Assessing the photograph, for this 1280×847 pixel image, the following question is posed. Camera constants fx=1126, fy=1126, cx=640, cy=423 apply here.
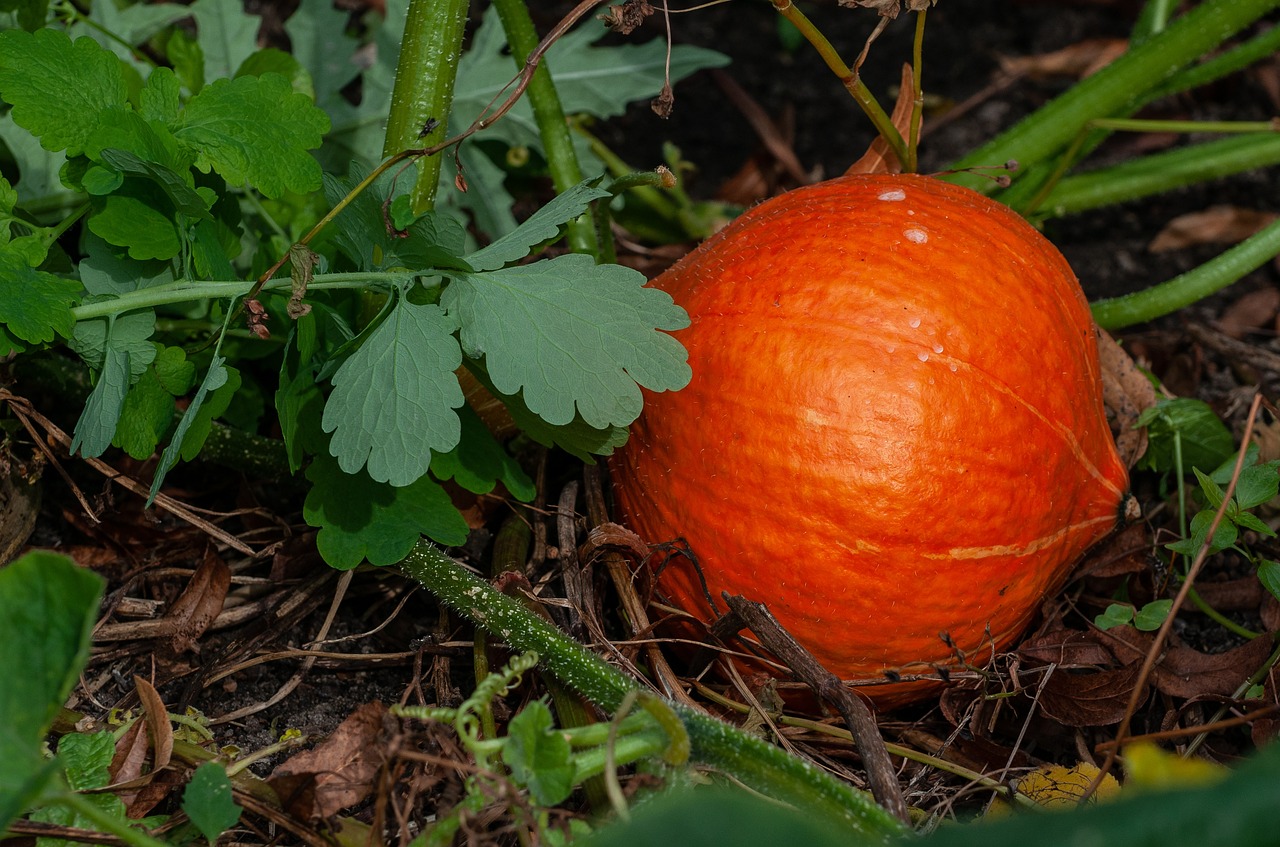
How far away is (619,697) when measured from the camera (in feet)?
5.21

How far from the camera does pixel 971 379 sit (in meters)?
1.71

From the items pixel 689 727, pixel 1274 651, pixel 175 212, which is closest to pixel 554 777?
pixel 689 727

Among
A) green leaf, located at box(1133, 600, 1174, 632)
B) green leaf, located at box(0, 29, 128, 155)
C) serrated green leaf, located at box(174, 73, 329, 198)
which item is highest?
green leaf, located at box(0, 29, 128, 155)

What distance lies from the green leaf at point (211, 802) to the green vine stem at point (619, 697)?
0.47 m

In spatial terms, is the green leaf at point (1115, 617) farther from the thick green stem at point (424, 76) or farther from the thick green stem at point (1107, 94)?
the thick green stem at point (424, 76)

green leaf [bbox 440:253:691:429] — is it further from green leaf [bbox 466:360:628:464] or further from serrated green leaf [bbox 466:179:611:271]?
green leaf [bbox 466:360:628:464]

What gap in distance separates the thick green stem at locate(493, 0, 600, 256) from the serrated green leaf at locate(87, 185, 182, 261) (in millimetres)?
758

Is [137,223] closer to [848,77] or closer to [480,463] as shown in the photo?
[480,463]

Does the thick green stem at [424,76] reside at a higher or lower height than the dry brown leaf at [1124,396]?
higher

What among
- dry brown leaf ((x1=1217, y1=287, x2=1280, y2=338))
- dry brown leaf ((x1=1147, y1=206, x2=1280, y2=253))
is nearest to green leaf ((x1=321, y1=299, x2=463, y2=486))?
dry brown leaf ((x1=1217, y1=287, x2=1280, y2=338))

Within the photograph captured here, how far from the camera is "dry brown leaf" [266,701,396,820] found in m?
1.56

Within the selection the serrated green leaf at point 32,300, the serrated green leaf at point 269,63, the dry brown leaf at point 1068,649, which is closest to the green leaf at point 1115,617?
the dry brown leaf at point 1068,649

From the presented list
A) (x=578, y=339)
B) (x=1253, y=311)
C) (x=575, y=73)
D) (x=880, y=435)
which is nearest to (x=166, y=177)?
(x=578, y=339)

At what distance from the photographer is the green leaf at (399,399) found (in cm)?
150
